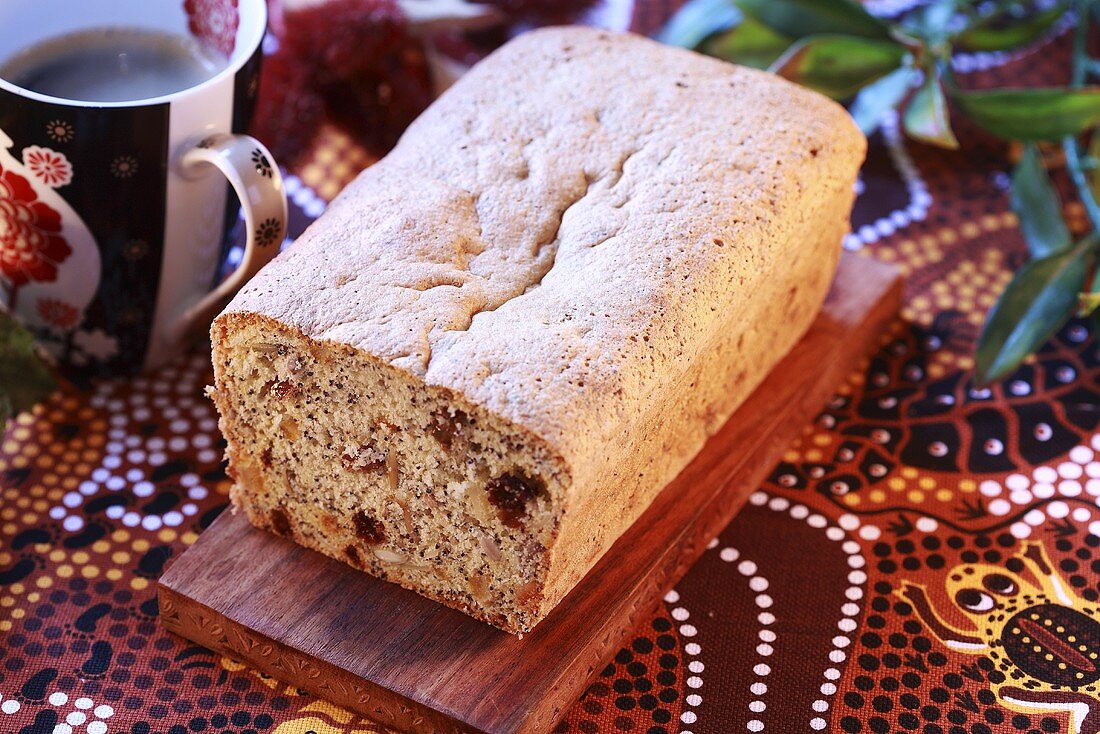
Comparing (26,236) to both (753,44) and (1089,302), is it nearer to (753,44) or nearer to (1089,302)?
(753,44)

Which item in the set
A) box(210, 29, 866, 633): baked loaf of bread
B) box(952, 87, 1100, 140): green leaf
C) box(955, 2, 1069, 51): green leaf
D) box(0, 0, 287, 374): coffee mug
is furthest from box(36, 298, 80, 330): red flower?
box(955, 2, 1069, 51): green leaf

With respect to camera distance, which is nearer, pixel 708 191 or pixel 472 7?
pixel 708 191

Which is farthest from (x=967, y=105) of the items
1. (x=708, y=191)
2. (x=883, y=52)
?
(x=708, y=191)

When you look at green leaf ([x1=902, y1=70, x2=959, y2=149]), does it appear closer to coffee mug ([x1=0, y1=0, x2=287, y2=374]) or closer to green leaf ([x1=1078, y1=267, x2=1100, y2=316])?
green leaf ([x1=1078, y1=267, x2=1100, y2=316])

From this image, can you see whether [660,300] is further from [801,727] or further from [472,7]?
[472,7]

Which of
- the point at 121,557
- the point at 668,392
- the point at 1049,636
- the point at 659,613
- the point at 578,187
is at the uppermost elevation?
the point at 578,187

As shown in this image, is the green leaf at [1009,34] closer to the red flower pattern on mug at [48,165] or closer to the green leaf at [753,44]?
the green leaf at [753,44]

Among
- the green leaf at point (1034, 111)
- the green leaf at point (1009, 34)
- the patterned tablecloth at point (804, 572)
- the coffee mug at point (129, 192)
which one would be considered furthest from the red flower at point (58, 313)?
the green leaf at point (1009, 34)
